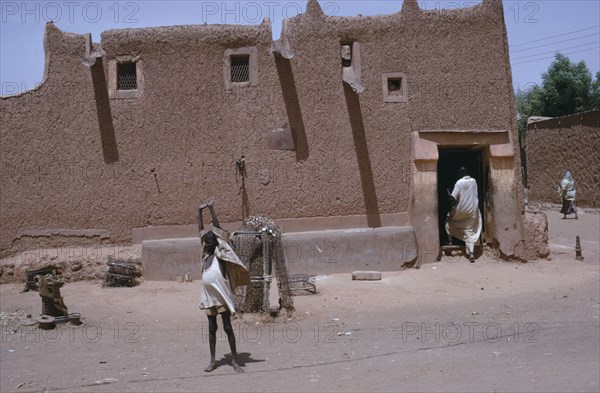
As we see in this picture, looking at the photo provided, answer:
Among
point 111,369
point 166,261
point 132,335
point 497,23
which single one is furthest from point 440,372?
point 497,23

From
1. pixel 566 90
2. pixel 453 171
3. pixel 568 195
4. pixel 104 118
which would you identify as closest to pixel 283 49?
pixel 104 118

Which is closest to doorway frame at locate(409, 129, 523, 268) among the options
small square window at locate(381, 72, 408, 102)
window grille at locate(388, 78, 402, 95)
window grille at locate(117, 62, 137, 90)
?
small square window at locate(381, 72, 408, 102)

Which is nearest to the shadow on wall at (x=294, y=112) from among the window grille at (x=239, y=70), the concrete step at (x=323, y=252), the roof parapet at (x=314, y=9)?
the window grille at (x=239, y=70)

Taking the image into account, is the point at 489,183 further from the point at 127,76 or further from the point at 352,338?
the point at 127,76

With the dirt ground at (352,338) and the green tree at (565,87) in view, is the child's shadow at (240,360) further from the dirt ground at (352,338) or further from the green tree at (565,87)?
the green tree at (565,87)

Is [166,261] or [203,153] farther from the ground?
[203,153]

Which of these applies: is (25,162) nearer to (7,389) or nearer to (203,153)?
(203,153)

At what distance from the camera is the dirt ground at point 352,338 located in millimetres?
5715

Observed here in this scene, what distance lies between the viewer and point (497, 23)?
38.2 feet

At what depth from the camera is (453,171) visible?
14320 mm

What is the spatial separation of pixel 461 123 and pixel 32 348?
7.99 metres

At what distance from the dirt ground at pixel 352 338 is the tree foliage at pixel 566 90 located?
836 inches

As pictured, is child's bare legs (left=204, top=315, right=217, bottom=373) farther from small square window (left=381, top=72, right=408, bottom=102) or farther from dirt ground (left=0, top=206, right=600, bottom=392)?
small square window (left=381, top=72, right=408, bottom=102)

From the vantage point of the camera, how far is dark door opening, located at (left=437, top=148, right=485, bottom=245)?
488 inches
